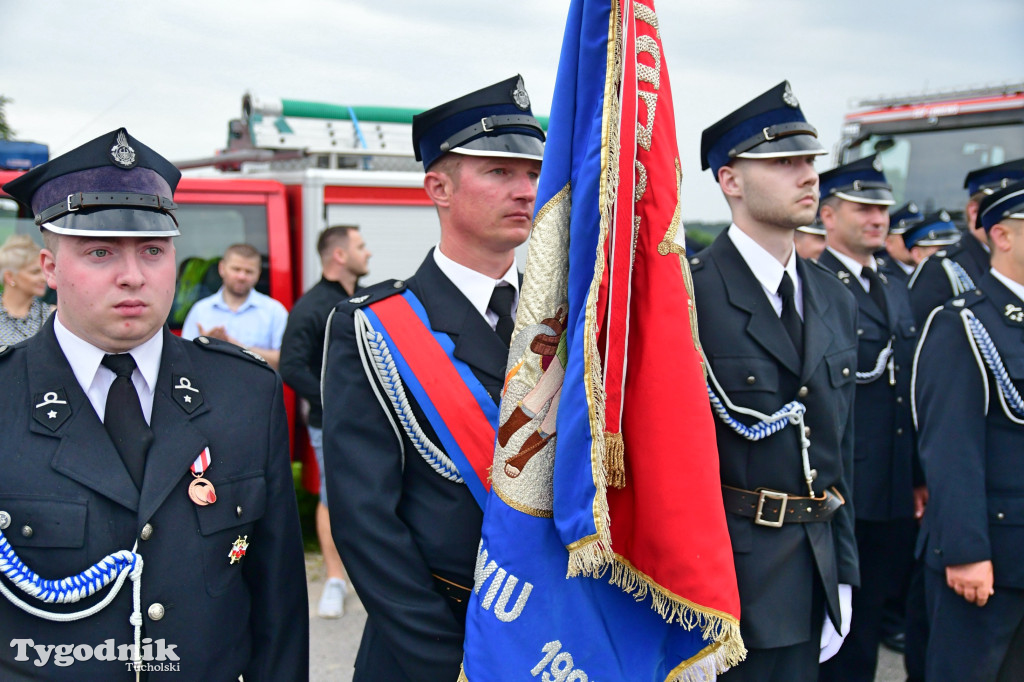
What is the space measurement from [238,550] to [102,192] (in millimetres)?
797

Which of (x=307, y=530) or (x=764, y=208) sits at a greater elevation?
(x=764, y=208)

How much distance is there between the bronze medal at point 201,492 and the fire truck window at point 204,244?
408cm

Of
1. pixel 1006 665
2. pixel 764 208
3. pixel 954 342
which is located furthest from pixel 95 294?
pixel 1006 665

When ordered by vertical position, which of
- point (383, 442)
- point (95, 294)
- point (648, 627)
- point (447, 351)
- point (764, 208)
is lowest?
point (648, 627)

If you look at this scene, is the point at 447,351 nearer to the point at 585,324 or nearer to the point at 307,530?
the point at 585,324

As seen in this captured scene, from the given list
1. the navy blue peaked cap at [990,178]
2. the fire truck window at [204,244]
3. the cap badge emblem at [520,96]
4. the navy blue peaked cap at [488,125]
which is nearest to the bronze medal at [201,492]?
the navy blue peaked cap at [488,125]

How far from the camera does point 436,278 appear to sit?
80.5 inches

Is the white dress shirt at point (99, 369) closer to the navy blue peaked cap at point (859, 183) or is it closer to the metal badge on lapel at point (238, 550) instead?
the metal badge on lapel at point (238, 550)

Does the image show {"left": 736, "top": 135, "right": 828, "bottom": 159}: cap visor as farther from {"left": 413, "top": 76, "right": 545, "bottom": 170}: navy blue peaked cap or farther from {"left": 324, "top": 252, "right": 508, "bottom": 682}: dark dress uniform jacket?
{"left": 324, "top": 252, "right": 508, "bottom": 682}: dark dress uniform jacket

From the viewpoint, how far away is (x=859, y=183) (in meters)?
4.33

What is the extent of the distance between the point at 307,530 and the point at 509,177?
4.60 m

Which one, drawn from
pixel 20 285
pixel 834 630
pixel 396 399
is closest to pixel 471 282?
pixel 396 399

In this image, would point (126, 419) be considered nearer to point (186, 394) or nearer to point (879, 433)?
point (186, 394)

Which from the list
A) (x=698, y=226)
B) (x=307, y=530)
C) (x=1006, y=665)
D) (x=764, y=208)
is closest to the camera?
(x=764, y=208)
